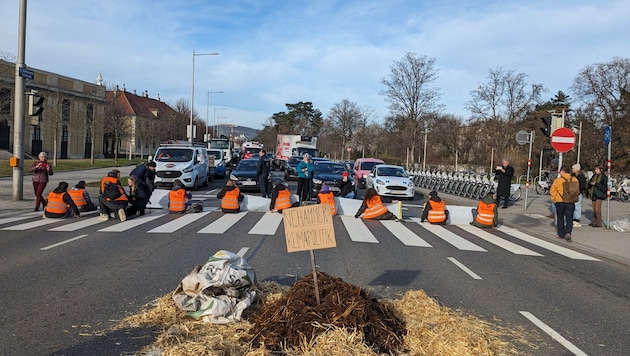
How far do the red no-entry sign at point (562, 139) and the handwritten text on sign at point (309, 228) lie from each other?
12601mm

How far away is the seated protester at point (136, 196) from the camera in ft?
47.2

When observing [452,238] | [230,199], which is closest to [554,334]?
[452,238]

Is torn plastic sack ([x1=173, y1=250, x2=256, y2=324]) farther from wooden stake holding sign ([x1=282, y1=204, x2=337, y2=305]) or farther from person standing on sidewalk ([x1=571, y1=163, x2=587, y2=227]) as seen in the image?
person standing on sidewalk ([x1=571, y1=163, x2=587, y2=227])

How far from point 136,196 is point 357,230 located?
634cm

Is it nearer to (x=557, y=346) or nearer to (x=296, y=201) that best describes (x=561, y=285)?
(x=557, y=346)

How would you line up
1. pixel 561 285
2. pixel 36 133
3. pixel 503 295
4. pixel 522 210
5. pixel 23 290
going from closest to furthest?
pixel 23 290 < pixel 503 295 < pixel 561 285 < pixel 522 210 < pixel 36 133

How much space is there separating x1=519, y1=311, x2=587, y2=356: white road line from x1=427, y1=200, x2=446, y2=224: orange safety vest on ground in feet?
28.1

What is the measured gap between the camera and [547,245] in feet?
39.9

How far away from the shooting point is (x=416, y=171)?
3434 cm

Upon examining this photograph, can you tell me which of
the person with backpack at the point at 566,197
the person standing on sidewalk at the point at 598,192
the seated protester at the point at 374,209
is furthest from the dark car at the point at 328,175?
the person with backpack at the point at 566,197

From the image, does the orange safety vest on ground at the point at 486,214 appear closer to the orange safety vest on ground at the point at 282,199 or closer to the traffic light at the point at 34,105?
the orange safety vest on ground at the point at 282,199

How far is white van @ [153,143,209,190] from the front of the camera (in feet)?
74.8

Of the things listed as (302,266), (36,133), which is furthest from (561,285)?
(36,133)

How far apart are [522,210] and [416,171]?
14.8m
